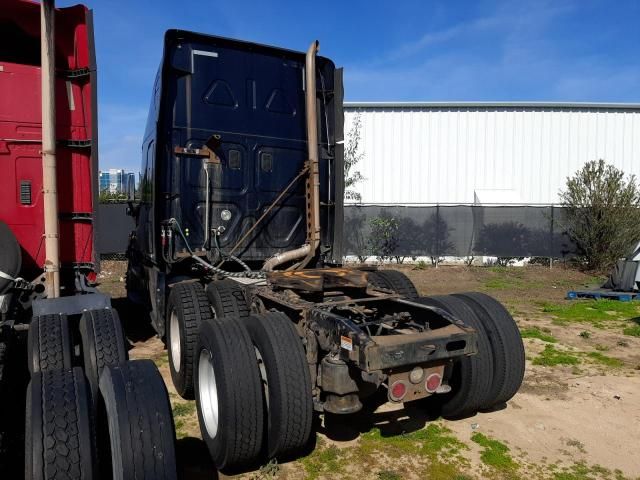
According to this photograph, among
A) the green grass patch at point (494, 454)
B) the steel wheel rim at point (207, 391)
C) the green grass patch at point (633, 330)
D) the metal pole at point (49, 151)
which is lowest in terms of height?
the green grass patch at point (633, 330)

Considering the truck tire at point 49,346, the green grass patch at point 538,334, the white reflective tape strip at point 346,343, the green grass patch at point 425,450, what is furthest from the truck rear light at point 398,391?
the green grass patch at point 538,334

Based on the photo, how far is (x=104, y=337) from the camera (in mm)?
3709

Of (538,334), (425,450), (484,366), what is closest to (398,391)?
(425,450)

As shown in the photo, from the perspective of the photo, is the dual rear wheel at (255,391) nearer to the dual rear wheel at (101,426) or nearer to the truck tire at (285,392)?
the truck tire at (285,392)

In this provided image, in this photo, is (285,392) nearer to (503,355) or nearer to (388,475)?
(388,475)

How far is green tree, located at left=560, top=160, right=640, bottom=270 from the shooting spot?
15930mm

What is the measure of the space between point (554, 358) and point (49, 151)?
6.11 metres

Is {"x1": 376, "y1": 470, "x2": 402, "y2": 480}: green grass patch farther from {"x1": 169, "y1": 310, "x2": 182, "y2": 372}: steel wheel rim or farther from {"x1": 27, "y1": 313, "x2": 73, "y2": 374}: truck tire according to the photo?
{"x1": 169, "y1": 310, "x2": 182, "y2": 372}: steel wheel rim

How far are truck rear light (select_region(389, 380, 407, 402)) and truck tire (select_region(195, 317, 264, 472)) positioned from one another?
89 centimetres

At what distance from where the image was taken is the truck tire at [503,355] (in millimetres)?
4203

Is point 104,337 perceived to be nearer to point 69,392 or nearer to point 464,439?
point 69,392

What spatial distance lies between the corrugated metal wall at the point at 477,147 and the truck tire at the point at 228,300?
1444cm

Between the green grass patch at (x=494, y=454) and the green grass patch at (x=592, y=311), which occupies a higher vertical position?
the green grass patch at (x=494, y=454)

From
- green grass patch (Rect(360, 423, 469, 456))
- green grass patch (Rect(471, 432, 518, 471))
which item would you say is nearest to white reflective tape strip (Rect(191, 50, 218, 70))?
green grass patch (Rect(360, 423, 469, 456))
